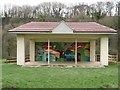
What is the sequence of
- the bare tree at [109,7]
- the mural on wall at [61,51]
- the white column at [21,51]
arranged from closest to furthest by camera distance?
the white column at [21,51] → the mural on wall at [61,51] → the bare tree at [109,7]

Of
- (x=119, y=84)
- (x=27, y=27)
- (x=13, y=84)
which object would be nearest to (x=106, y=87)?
(x=119, y=84)

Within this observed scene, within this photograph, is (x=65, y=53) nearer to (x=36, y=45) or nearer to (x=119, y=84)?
(x=36, y=45)

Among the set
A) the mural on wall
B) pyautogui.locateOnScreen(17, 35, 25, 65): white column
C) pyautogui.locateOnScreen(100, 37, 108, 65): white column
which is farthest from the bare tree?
pyautogui.locateOnScreen(17, 35, 25, 65): white column

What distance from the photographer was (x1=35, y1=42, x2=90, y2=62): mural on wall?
22.0 metres

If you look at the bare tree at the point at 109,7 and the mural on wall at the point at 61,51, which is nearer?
the mural on wall at the point at 61,51

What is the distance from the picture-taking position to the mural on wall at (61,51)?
22031 millimetres

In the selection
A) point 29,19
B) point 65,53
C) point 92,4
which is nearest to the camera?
point 65,53

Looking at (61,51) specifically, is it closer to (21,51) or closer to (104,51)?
(21,51)

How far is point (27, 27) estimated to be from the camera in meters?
20.6

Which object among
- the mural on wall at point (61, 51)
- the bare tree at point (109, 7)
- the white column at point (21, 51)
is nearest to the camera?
the white column at point (21, 51)

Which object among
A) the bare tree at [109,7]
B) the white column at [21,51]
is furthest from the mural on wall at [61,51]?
the bare tree at [109,7]

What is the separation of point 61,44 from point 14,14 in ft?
73.0

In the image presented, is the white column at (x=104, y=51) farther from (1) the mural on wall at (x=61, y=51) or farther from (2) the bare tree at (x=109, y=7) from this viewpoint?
(2) the bare tree at (x=109, y=7)

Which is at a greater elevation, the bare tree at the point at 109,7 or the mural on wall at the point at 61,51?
the bare tree at the point at 109,7
